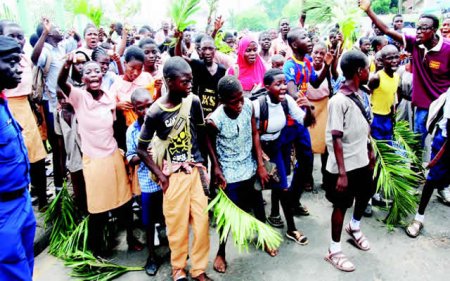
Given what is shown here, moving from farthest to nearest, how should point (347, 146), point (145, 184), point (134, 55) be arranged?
1. point (134, 55)
2. point (145, 184)
3. point (347, 146)

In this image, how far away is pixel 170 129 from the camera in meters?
3.07

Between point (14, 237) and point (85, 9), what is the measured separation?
3437mm

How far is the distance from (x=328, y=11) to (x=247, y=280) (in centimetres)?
351

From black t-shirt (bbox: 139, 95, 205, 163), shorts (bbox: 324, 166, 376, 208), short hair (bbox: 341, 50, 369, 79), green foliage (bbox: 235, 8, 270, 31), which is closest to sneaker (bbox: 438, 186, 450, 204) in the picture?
shorts (bbox: 324, 166, 376, 208)

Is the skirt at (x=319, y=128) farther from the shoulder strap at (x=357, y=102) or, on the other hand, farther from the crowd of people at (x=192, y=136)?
the shoulder strap at (x=357, y=102)

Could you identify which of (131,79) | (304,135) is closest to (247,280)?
(304,135)

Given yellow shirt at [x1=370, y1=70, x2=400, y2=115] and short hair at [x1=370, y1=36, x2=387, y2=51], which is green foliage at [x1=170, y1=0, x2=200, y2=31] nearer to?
yellow shirt at [x1=370, y1=70, x2=400, y2=115]

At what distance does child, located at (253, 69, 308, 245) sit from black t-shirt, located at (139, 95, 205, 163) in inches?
27.8

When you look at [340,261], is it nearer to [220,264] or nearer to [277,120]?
[220,264]

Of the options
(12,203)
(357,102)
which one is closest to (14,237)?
(12,203)

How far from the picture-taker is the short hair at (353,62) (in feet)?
10.8

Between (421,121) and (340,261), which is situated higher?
(421,121)

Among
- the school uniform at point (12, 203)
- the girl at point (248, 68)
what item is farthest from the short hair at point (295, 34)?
the school uniform at point (12, 203)

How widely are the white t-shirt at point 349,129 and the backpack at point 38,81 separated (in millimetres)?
3722
